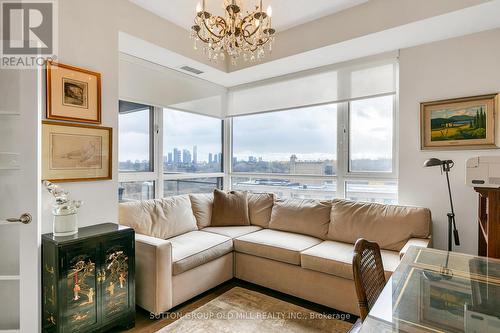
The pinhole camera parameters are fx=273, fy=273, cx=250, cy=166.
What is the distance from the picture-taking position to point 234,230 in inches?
131

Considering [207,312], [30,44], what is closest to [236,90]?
[30,44]

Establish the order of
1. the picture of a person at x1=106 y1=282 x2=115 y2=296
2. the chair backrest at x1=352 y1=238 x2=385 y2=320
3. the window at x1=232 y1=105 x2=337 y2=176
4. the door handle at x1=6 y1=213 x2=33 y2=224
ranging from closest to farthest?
the chair backrest at x1=352 y1=238 x2=385 y2=320
the door handle at x1=6 y1=213 x2=33 y2=224
the picture of a person at x1=106 y1=282 x2=115 y2=296
the window at x1=232 y1=105 x2=337 y2=176

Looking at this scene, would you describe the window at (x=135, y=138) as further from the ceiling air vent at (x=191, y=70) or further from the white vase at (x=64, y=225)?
the white vase at (x=64, y=225)

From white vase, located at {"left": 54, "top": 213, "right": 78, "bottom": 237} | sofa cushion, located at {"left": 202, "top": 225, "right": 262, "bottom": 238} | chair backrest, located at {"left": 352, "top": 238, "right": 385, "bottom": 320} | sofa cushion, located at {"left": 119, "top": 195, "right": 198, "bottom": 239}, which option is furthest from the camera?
sofa cushion, located at {"left": 202, "top": 225, "right": 262, "bottom": 238}

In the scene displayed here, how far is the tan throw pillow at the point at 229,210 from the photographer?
3527 millimetres

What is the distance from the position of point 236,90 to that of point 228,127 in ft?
2.01

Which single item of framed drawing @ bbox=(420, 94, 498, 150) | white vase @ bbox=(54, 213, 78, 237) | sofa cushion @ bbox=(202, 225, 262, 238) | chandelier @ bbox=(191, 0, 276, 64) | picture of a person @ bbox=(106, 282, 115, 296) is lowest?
picture of a person @ bbox=(106, 282, 115, 296)

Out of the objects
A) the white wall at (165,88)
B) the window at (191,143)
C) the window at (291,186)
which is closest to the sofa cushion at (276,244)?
the window at (291,186)

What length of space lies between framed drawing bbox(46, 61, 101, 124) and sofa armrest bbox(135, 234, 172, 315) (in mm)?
1161

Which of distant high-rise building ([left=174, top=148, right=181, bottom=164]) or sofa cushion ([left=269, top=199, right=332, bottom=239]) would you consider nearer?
sofa cushion ([left=269, top=199, right=332, bottom=239])

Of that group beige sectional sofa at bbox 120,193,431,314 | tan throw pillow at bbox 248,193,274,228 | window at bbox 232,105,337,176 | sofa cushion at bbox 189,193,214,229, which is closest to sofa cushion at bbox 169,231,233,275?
beige sectional sofa at bbox 120,193,431,314

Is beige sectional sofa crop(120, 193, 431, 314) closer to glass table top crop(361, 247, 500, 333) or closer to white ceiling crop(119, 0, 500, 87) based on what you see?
glass table top crop(361, 247, 500, 333)

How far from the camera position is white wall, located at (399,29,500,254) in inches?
99.8

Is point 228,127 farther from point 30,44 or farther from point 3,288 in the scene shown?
point 3,288
